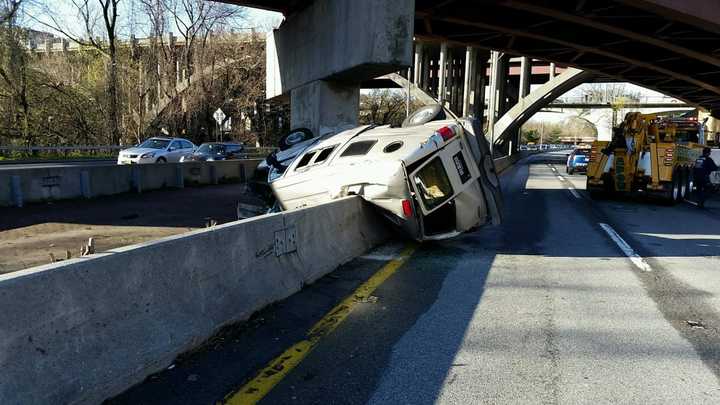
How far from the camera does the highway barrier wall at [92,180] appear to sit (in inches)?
488

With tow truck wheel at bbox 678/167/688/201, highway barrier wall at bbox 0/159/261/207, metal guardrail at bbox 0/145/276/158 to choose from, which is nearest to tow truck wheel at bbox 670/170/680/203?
tow truck wheel at bbox 678/167/688/201

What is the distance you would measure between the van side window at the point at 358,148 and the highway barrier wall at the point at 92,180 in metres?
8.94

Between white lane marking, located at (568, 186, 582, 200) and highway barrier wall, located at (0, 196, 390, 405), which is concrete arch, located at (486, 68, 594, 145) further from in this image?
highway barrier wall, located at (0, 196, 390, 405)

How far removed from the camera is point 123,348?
3.31m

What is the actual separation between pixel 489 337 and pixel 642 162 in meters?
13.2

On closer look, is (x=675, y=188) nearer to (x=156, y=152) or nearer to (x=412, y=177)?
(x=412, y=177)

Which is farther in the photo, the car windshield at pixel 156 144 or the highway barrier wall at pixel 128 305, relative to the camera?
the car windshield at pixel 156 144

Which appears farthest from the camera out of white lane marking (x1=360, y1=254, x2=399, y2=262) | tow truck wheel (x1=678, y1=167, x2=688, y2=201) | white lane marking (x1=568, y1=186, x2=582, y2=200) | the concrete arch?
the concrete arch

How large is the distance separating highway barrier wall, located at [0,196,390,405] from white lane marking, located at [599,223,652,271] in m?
5.02

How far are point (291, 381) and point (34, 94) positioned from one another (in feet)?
129

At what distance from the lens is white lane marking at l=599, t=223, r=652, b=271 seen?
7.41 m

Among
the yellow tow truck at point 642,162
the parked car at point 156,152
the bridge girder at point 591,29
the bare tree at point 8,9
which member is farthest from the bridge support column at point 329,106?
the bare tree at point 8,9

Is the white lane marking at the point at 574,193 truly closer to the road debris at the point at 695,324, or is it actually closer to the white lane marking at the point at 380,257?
the white lane marking at the point at 380,257

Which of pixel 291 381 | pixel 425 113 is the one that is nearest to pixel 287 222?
pixel 291 381
